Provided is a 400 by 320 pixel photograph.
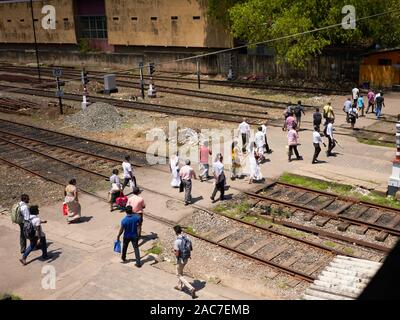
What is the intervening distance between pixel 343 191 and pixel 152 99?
744 inches

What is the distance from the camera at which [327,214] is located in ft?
48.9

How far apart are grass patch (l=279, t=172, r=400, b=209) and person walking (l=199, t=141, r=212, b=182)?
261 cm

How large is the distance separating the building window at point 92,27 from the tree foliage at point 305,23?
24871mm

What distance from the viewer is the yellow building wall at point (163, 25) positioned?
43281 millimetres

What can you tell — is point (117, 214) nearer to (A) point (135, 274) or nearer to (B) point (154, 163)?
(A) point (135, 274)

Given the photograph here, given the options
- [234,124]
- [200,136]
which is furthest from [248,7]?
[200,136]

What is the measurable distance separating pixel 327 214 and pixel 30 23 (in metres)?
54.6

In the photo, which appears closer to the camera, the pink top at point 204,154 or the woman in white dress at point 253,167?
the woman in white dress at point 253,167

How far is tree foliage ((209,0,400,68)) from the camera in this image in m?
30.9

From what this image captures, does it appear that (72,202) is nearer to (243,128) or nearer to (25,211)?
(25,211)

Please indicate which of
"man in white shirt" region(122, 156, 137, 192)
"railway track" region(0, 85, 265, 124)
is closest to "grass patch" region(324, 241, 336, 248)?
"man in white shirt" region(122, 156, 137, 192)

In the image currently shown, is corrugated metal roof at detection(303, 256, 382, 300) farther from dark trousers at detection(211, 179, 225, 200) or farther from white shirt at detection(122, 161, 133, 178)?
white shirt at detection(122, 161, 133, 178)

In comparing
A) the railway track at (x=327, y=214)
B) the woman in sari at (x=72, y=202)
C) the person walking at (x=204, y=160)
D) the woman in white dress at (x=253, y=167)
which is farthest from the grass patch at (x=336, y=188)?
the woman in sari at (x=72, y=202)

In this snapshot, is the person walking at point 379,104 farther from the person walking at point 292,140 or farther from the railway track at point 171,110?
the person walking at point 292,140
